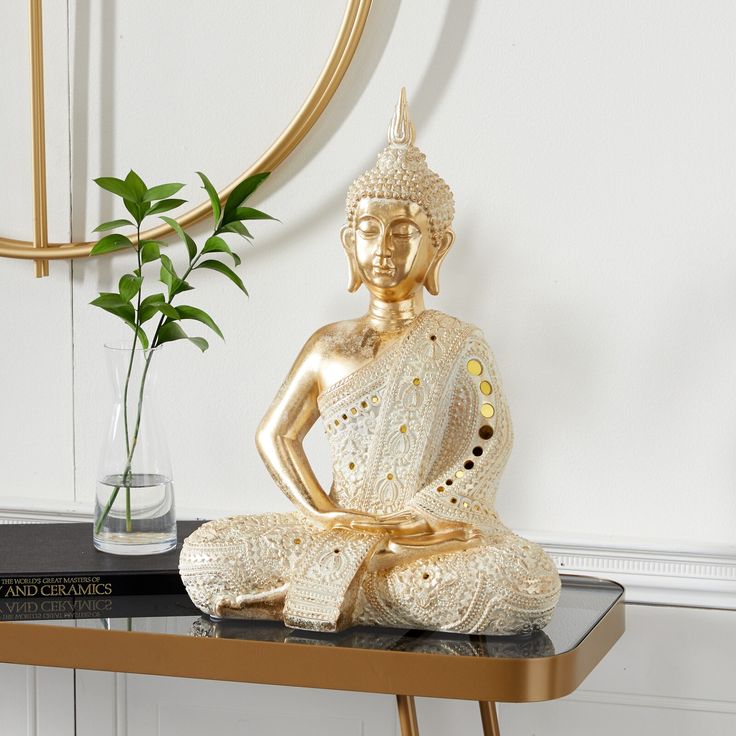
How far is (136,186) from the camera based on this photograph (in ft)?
3.14

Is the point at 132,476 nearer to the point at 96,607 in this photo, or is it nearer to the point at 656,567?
the point at 96,607

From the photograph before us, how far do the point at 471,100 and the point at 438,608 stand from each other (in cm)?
50

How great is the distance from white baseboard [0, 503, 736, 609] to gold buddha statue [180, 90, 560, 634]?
0.68 feet

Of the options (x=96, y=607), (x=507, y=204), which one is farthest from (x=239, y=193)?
(x=96, y=607)

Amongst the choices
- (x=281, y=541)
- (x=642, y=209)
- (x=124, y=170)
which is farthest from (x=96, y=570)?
(x=642, y=209)

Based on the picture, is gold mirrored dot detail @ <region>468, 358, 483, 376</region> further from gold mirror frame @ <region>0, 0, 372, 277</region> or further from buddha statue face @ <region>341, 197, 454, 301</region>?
gold mirror frame @ <region>0, 0, 372, 277</region>

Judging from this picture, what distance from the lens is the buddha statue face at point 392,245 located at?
89 cm

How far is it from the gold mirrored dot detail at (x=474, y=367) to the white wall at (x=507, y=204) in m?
0.18

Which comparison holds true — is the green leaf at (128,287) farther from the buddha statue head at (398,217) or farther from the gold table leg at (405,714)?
the gold table leg at (405,714)

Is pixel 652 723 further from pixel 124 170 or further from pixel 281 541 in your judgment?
pixel 124 170

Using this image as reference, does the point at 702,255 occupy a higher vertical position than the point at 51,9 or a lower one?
lower

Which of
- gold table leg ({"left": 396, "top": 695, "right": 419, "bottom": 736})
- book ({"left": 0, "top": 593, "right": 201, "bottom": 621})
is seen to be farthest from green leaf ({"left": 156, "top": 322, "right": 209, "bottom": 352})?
gold table leg ({"left": 396, "top": 695, "right": 419, "bottom": 736})

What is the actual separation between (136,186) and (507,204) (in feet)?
1.12

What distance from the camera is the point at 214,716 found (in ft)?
3.70
